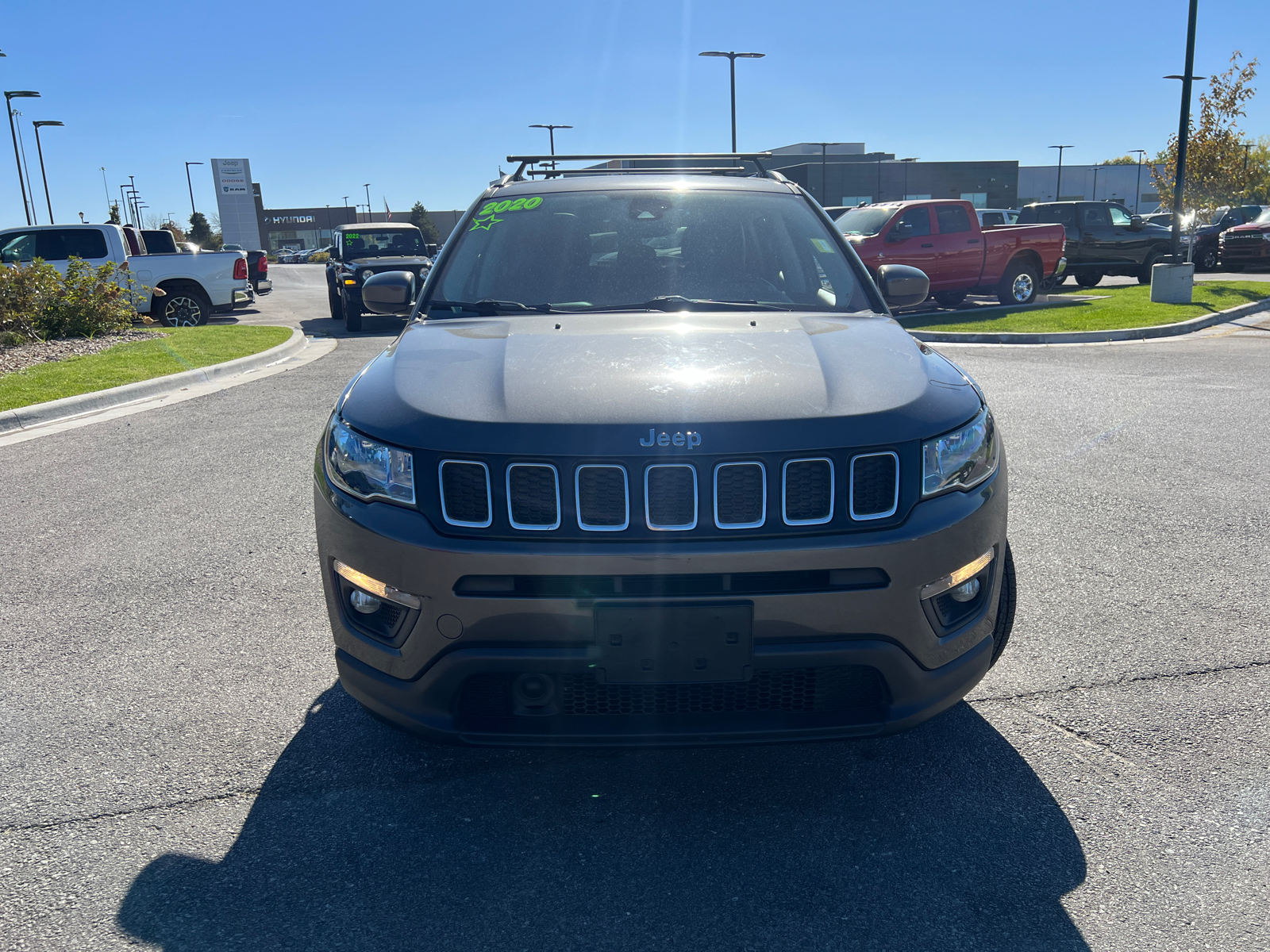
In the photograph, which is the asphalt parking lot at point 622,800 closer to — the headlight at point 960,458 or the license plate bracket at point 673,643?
the license plate bracket at point 673,643

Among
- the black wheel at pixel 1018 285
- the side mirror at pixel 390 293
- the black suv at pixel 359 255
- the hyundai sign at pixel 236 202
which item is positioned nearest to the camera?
the side mirror at pixel 390 293

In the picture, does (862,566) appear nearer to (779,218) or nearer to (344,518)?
(344,518)

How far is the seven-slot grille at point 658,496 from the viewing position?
2324mm

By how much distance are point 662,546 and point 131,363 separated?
11252 mm

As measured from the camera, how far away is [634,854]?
2.53 metres

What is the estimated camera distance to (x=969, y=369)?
11.0m

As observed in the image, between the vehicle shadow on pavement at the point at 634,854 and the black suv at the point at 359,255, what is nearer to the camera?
the vehicle shadow on pavement at the point at 634,854

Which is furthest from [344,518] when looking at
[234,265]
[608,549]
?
[234,265]

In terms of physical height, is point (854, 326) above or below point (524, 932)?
above

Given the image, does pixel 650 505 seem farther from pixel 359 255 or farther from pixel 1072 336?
pixel 359 255

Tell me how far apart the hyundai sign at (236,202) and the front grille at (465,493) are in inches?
3610

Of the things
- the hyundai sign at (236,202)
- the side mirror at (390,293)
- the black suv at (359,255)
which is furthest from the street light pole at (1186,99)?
the hyundai sign at (236,202)

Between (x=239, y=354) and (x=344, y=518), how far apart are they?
447 inches

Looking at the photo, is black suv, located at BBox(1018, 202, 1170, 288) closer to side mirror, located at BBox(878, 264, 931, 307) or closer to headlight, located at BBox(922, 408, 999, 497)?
side mirror, located at BBox(878, 264, 931, 307)
